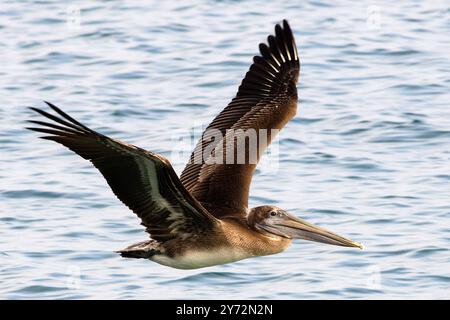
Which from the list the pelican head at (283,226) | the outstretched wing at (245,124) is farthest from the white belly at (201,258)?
the outstretched wing at (245,124)

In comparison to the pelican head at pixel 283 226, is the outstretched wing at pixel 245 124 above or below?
above

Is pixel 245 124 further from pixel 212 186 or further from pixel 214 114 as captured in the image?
pixel 214 114

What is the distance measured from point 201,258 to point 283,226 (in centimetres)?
76

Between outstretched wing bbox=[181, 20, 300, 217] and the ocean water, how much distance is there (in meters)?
0.69

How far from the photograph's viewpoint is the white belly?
29.5ft

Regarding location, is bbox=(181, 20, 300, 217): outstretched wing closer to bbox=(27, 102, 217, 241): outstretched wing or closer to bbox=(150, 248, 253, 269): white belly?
bbox=(150, 248, 253, 269): white belly

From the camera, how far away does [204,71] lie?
54.7ft

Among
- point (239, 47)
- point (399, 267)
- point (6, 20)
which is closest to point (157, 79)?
point (239, 47)

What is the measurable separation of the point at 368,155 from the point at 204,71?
4.12 m

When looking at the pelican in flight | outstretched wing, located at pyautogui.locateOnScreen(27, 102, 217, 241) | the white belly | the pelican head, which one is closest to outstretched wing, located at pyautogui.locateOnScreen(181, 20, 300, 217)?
the pelican in flight

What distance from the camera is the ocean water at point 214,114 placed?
32.2 feet

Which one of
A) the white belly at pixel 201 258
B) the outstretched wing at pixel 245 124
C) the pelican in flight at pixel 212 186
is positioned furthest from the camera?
the outstretched wing at pixel 245 124

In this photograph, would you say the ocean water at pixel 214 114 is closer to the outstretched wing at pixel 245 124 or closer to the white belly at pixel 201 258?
the white belly at pixel 201 258
